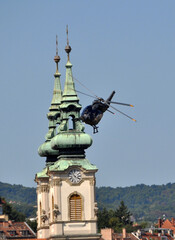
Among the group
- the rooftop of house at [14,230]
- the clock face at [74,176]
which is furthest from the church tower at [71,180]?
the rooftop of house at [14,230]

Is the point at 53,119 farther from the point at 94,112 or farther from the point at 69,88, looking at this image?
the point at 94,112

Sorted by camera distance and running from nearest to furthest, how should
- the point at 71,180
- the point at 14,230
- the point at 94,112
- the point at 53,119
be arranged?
the point at 94,112 < the point at 71,180 < the point at 53,119 < the point at 14,230

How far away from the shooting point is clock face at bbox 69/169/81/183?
380 ft

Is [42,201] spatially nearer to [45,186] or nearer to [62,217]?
[45,186]

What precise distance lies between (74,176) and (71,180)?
1.57 feet

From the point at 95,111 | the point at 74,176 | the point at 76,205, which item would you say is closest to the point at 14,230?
the point at 76,205

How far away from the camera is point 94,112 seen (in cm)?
11069

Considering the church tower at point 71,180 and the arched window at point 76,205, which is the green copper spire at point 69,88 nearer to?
the church tower at point 71,180

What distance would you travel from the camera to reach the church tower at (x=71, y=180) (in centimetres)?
11531

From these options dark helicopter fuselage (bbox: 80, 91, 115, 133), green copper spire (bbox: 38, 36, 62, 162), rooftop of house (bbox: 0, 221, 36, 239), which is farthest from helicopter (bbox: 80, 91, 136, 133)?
rooftop of house (bbox: 0, 221, 36, 239)

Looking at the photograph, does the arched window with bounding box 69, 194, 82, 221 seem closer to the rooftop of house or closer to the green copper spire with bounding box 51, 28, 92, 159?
the green copper spire with bounding box 51, 28, 92, 159

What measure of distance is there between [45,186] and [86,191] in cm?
1001

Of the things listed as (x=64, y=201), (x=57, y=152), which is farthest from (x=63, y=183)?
(x=57, y=152)

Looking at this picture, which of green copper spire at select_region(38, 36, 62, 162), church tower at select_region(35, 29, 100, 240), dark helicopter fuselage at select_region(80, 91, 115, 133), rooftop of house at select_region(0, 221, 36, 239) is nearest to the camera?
dark helicopter fuselage at select_region(80, 91, 115, 133)
